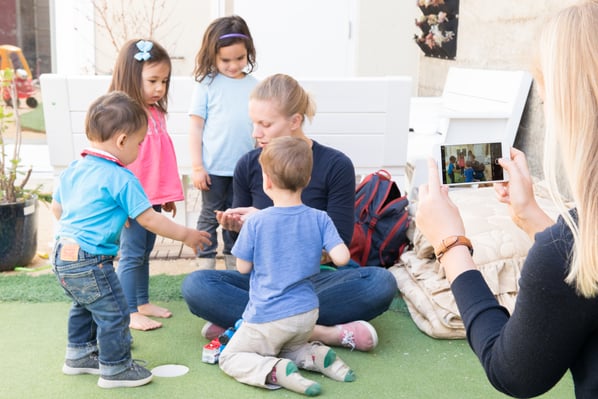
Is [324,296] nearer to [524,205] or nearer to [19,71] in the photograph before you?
[524,205]

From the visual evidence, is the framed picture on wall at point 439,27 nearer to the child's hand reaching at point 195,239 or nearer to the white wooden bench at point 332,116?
the white wooden bench at point 332,116

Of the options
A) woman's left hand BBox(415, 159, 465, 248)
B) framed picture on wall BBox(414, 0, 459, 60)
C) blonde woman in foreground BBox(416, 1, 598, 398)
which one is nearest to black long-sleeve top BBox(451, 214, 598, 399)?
blonde woman in foreground BBox(416, 1, 598, 398)

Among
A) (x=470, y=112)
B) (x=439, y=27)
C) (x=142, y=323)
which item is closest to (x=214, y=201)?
(x=142, y=323)

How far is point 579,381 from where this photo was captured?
1356 millimetres

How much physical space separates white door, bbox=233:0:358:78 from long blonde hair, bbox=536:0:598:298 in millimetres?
5618

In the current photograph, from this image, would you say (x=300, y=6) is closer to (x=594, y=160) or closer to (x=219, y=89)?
(x=219, y=89)

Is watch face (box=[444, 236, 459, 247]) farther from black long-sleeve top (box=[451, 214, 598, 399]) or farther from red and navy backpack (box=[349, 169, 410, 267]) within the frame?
red and navy backpack (box=[349, 169, 410, 267])

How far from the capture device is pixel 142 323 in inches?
130

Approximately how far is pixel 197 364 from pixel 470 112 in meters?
2.28

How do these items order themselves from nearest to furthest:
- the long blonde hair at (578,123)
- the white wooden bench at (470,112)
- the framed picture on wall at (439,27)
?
1. the long blonde hair at (578,123)
2. the white wooden bench at (470,112)
3. the framed picture on wall at (439,27)

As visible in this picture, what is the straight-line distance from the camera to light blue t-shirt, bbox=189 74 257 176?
12.0 ft

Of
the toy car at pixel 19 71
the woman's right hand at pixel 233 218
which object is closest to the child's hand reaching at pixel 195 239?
the woman's right hand at pixel 233 218

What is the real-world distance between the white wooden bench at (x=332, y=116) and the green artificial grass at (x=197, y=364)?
85cm

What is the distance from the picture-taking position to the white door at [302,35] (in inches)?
267
